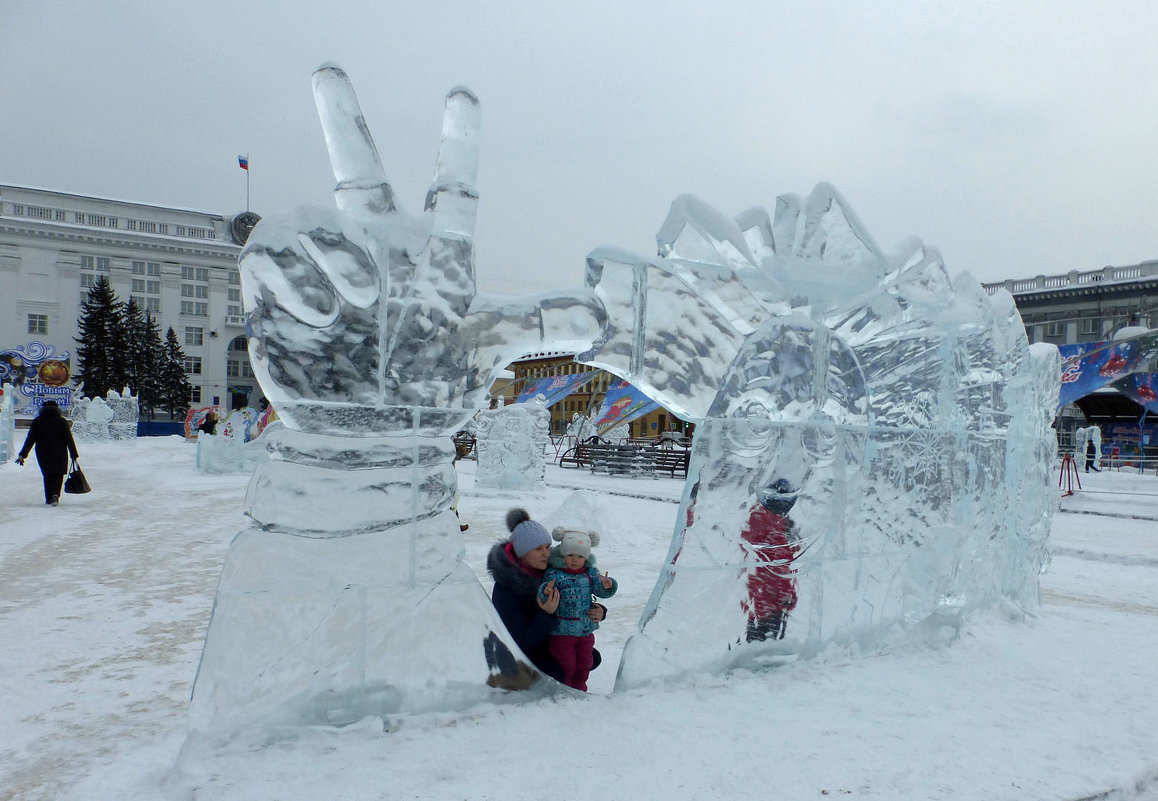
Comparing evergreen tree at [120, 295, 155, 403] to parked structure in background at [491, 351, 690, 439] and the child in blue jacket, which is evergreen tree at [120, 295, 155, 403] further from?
the child in blue jacket

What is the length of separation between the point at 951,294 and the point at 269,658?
4.25m

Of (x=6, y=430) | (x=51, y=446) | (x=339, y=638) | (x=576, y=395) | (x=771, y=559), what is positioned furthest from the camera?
(x=576, y=395)

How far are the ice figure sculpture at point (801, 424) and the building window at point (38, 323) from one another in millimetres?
62492

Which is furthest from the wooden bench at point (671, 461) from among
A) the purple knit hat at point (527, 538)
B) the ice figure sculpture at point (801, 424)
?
the purple knit hat at point (527, 538)

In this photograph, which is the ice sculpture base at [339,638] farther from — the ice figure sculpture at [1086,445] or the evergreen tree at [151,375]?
the evergreen tree at [151,375]

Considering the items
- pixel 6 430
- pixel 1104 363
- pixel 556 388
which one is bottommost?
pixel 6 430

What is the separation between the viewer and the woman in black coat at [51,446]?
34.9 feet

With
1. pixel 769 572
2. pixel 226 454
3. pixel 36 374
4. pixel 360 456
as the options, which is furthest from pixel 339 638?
pixel 36 374

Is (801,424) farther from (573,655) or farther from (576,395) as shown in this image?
(576,395)

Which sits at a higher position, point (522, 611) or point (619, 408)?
point (619, 408)

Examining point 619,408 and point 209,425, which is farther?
point 619,408

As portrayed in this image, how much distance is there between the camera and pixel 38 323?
54062 mm

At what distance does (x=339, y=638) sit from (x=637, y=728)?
1.19 m

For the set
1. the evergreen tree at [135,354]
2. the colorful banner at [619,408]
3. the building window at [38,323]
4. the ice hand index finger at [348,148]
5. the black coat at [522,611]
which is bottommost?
the black coat at [522,611]
